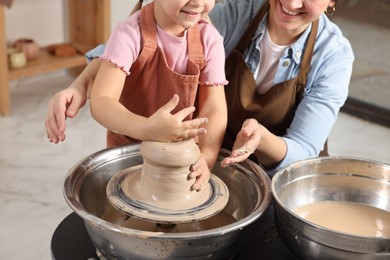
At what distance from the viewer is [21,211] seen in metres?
2.26

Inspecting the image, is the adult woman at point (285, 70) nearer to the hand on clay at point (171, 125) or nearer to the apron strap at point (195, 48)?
the apron strap at point (195, 48)

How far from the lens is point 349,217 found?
1091 mm

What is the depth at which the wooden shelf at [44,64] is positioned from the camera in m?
2.92

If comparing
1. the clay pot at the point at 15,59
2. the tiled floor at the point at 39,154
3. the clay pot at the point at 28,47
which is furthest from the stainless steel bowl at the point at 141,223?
the clay pot at the point at 28,47

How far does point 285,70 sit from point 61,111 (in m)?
0.53

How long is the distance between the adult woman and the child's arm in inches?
5.6

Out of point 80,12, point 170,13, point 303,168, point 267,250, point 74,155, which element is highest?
point 170,13

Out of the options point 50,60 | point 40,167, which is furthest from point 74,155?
point 50,60

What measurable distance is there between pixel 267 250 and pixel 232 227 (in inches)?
8.3

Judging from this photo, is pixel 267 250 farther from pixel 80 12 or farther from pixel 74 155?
pixel 80 12

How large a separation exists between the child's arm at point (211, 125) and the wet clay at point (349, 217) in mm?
182

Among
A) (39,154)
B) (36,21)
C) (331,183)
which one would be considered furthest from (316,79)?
(36,21)

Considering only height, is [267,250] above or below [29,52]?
above

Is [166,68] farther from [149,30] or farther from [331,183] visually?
[331,183]
